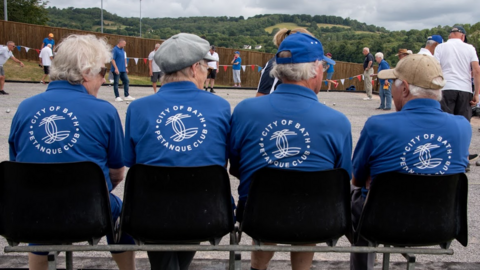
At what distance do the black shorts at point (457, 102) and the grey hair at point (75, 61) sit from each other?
16.3 feet

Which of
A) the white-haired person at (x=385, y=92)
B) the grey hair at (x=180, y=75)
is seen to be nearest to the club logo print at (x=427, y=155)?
the grey hair at (x=180, y=75)

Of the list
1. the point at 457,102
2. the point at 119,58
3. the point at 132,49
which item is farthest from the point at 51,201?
the point at 132,49

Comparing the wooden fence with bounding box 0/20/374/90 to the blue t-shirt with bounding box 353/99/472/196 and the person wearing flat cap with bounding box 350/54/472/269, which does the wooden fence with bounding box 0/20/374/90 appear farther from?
the blue t-shirt with bounding box 353/99/472/196

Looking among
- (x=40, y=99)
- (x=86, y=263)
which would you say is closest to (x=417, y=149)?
(x=40, y=99)

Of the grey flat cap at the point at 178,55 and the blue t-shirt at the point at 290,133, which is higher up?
Answer: the grey flat cap at the point at 178,55

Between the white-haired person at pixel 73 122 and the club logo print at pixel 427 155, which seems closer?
the white-haired person at pixel 73 122

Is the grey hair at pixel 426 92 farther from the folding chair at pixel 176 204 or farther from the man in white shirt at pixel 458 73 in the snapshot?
the man in white shirt at pixel 458 73

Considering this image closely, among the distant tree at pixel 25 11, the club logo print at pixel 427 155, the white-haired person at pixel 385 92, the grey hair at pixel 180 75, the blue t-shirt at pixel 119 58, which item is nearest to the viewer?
the club logo print at pixel 427 155

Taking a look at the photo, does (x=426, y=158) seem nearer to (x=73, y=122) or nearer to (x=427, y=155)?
(x=427, y=155)

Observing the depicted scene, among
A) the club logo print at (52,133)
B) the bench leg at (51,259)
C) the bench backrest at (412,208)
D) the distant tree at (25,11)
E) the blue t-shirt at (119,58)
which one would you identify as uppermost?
the distant tree at (25,11)

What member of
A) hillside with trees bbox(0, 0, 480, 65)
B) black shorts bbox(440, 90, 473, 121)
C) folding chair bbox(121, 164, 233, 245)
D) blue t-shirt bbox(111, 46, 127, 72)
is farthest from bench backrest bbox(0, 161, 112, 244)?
hillside with trees bbox(0, 0, 480, 65)

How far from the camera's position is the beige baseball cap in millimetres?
2723

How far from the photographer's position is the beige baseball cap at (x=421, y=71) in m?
2.72

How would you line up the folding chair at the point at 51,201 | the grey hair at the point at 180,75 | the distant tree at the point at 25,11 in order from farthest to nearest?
the distant tree at the point at 25,11 → the grey hair at the point at 180,75 → the folding chair at the point at 51,201
